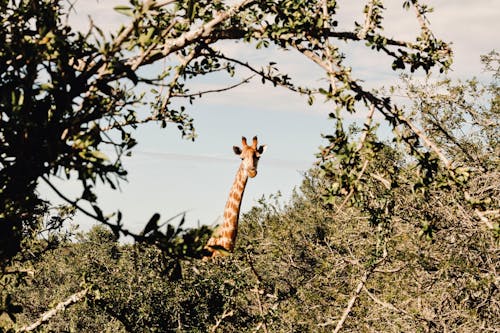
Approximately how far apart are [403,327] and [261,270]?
622cm

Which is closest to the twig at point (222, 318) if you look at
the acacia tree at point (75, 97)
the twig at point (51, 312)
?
the twig at point (51, 312)

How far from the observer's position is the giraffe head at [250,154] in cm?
1728

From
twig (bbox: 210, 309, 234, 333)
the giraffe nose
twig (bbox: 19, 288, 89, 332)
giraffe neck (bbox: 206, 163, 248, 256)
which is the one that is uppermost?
the giraffe nose

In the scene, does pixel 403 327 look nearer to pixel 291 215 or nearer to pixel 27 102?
pixel 27 102

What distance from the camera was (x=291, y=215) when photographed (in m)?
30.7

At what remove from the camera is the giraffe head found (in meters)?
17.3

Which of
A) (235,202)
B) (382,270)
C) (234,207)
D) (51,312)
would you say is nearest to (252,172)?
(235,202)

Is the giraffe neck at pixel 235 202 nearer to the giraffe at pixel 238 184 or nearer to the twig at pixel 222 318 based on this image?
the giraffe at pixel 238 184

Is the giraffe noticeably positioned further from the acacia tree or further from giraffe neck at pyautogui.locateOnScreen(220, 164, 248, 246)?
the acacia tree

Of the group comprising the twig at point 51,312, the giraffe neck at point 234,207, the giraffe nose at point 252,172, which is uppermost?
the giraffe nose at point 252,172

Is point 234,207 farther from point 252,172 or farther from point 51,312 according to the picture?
point 51,312

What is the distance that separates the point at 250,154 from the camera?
17.5 meters

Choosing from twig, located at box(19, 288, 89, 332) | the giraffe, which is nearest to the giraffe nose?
the giraffe

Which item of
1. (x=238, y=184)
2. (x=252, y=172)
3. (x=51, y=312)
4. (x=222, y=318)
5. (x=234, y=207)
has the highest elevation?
(x=252, y=172)
